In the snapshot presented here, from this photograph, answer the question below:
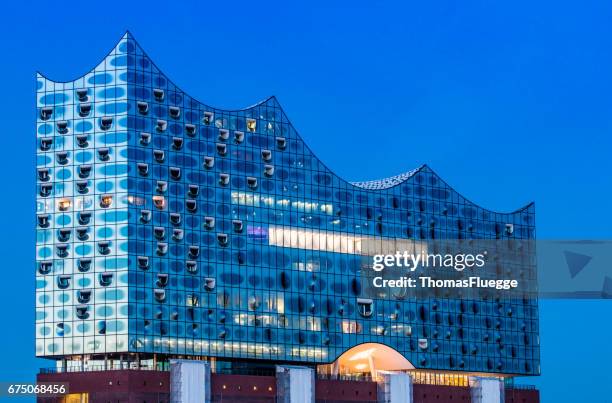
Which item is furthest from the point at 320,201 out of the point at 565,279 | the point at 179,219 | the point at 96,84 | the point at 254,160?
the point at 565,279

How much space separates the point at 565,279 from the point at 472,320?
39433mm

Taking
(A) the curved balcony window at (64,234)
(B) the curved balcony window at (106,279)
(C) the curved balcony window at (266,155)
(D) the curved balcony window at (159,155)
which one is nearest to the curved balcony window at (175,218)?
(D) the curved balcony window at (159,155)

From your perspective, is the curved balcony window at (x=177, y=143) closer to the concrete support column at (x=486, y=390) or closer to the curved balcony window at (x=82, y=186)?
the curved balcony window at (x=82, y=186)

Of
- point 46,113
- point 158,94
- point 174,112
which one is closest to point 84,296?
point 46,113

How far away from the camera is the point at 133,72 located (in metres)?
117

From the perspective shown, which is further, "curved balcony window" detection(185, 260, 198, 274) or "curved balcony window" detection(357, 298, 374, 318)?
"curved balcony window" detection(357, 298, 374, 318)

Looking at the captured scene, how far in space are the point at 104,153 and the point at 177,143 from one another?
6.61m

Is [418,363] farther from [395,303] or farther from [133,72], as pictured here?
[133,72]

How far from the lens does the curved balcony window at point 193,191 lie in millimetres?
118500

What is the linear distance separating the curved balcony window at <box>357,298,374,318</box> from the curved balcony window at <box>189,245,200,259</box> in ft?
66.0

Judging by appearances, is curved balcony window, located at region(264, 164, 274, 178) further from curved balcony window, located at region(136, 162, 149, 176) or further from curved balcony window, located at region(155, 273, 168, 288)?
curved balcony window, located at region(155, 273, 168, 288)

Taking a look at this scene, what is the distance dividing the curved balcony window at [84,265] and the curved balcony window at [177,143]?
1265 cm

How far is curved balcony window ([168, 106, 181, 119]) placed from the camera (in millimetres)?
118281

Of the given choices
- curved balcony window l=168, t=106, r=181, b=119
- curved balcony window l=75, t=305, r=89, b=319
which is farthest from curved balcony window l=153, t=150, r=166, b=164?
curved balcony window l=75, t=305, r=89, b=319
